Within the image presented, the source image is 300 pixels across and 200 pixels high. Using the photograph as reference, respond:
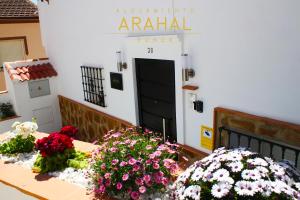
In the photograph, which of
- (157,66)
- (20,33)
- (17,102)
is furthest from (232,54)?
(20,33)

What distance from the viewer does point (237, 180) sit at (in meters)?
3.08

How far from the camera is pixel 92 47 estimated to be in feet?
29.1

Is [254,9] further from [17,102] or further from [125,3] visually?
[17,102]

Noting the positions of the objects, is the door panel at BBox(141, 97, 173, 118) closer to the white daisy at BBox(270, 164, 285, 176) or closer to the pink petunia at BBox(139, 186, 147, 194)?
the pink petunia at BBox(139, 186, 147, 194)


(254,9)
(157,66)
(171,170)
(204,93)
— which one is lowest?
(171,170)

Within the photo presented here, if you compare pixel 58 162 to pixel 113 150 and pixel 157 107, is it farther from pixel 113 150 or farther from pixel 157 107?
pixel 157 107

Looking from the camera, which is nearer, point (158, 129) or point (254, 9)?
point (254, 9)

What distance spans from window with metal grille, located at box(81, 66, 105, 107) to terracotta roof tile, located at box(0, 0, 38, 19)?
7566mm

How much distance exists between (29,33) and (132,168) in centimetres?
1437

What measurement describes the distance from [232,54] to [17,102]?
326 inches

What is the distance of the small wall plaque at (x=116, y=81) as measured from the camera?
7.89m

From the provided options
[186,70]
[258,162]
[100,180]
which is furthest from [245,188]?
[186,70]

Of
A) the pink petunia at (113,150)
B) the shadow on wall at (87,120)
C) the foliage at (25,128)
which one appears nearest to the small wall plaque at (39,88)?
the shadow on wall at (87,120)

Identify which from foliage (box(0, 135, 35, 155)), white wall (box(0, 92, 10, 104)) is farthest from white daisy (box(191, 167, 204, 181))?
white wall (box(0, 92, 10, 104))
